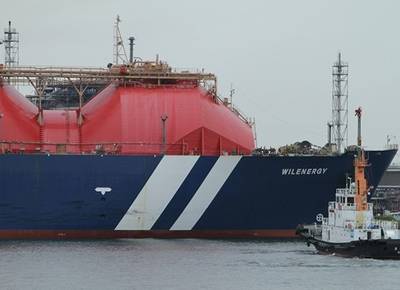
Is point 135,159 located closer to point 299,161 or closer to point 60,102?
point 299,161

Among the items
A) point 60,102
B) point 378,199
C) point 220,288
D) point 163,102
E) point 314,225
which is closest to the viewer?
point 220,288

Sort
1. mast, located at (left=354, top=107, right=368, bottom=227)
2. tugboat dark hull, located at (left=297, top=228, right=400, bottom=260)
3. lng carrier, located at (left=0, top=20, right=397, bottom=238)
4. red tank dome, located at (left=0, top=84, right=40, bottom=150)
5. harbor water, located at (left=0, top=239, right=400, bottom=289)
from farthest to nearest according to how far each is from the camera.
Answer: red tank dome, located at (left=0, top=84, right=40, bottom=150)
lng carrier, located at (left=0, top=20, right=397, bottom=238)
mast, located at (left=354, top=107, right=368, bottom=227)
tugboat dark hull, located at (left=297, top=228, right=400, bottom=260)
harbor water, located at (left=0, top=239, right=400, bottom=289)

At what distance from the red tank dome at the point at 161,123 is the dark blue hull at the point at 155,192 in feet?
6.07

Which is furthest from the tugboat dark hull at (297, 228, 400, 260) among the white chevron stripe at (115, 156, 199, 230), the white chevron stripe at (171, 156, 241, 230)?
the white chevron stripe at (115, 156, 199, 230)

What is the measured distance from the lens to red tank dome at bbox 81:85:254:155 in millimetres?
54000

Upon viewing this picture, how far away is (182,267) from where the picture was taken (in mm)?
41375

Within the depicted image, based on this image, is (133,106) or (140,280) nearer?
(140,280)

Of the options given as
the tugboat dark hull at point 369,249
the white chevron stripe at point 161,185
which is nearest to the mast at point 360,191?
the tugboat dark hull at point 369,249

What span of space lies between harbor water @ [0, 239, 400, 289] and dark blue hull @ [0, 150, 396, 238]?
86.1 inches

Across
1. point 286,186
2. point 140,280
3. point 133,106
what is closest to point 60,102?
point 133,106

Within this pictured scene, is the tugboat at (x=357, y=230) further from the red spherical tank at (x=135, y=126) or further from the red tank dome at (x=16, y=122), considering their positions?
the red tank dome at (x=16, y=122)

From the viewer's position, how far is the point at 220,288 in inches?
1446

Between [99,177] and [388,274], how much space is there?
1601 centimetres

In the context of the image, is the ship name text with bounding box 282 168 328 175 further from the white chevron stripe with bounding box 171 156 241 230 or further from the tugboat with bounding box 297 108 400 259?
the tugboat with bounding box 297 108 400 259
